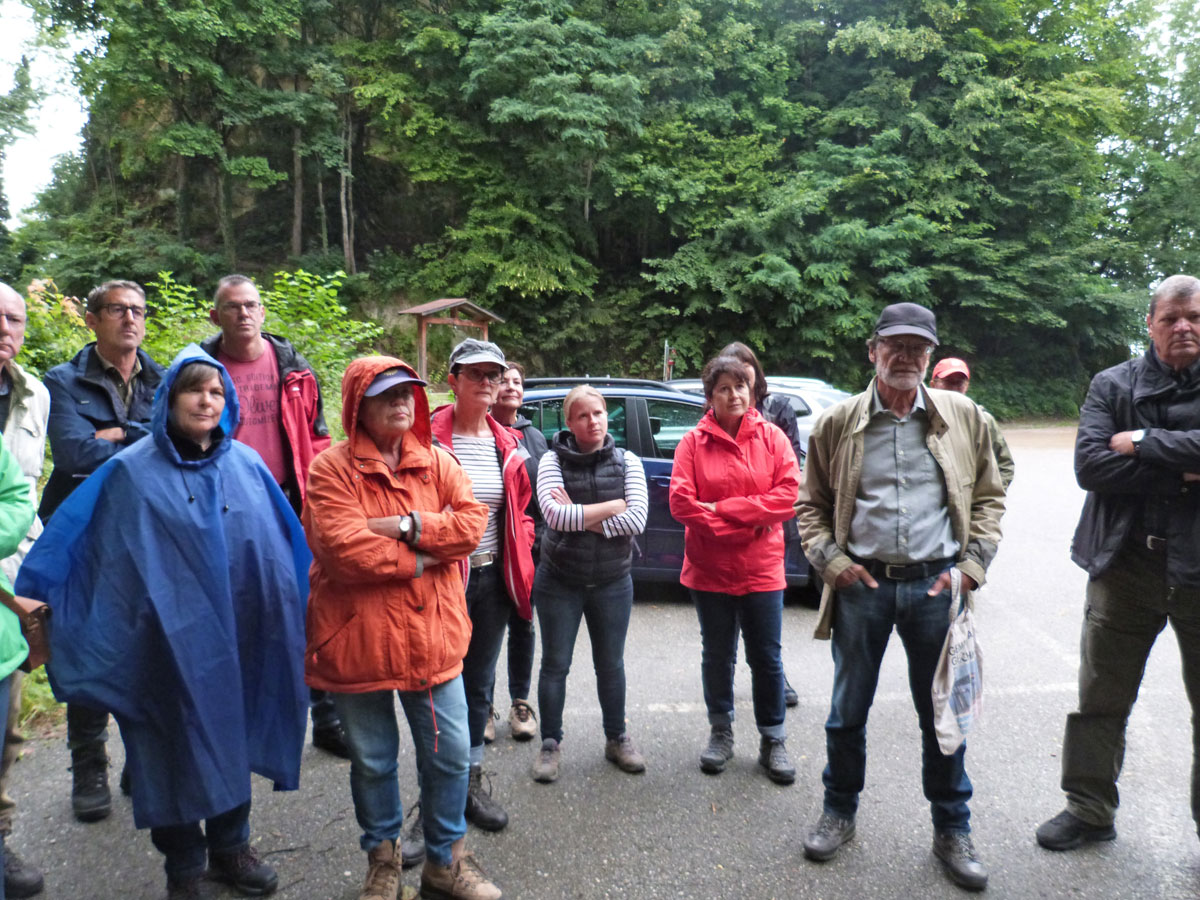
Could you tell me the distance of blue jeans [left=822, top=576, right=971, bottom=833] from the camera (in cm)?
272

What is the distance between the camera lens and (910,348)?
8.86ft

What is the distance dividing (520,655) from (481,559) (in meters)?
0.90

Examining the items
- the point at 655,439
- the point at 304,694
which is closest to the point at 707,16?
the point at 655,439

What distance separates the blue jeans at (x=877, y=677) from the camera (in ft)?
8.93

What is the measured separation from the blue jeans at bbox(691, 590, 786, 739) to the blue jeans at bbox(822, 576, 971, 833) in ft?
1.61

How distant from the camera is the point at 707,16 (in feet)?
75.2

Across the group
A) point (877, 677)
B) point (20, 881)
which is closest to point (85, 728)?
point (20, 881)

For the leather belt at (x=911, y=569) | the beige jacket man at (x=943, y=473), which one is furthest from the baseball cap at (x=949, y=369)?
the leather belt at (x=911, y=569)

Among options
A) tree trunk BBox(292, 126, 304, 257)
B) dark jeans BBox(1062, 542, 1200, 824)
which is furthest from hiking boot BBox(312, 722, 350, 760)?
tree trunk BBox(292, 126, 304, 257)

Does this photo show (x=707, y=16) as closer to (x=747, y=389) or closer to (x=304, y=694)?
(x=747, y=389)

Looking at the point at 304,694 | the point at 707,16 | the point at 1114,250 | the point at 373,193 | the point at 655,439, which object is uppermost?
the point at 707,16

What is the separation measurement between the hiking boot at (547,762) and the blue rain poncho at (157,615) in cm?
131

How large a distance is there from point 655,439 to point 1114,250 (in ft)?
76.4

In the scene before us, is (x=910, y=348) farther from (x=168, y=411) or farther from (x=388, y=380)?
(x=168, y=411)
